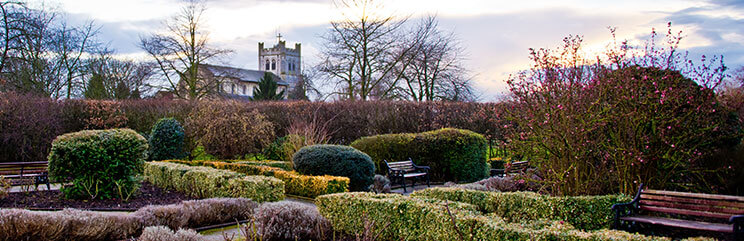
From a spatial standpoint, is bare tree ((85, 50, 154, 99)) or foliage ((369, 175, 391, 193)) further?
bare tree ((85, 50, 154, 99))

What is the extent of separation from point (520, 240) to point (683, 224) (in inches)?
89.1

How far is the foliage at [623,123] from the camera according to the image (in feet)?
23.4

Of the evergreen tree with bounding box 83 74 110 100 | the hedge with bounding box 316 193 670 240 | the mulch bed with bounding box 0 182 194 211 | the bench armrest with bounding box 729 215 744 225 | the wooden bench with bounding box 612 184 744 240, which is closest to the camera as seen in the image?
the hedge with bounding box 316 193 670 240

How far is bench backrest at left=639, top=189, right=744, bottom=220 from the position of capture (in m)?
5.67

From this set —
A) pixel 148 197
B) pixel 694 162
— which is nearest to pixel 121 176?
pixel 148 197

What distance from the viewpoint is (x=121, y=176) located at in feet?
28.3

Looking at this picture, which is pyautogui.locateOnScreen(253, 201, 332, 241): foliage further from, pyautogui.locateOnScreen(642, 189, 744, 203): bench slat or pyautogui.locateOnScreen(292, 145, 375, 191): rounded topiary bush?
pyautogui.locateOnScreen(642, 189, 744, 203): bench slat

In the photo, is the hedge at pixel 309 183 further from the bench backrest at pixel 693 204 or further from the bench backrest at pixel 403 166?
the bench backrest at pixel 693 204

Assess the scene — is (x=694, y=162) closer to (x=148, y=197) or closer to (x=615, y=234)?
(x=615, y=234)

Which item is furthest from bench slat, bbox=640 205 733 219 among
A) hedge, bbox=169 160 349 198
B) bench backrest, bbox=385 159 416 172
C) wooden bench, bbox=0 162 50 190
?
wooden bench, bbox=0 162 50 190

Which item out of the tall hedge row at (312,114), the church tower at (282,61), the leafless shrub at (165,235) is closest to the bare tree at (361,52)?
the tall hedge row at (312,114)

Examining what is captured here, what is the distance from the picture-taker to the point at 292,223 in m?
5.82

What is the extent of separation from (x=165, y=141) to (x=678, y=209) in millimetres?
13050

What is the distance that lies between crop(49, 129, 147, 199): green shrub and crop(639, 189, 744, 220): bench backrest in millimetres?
7615
